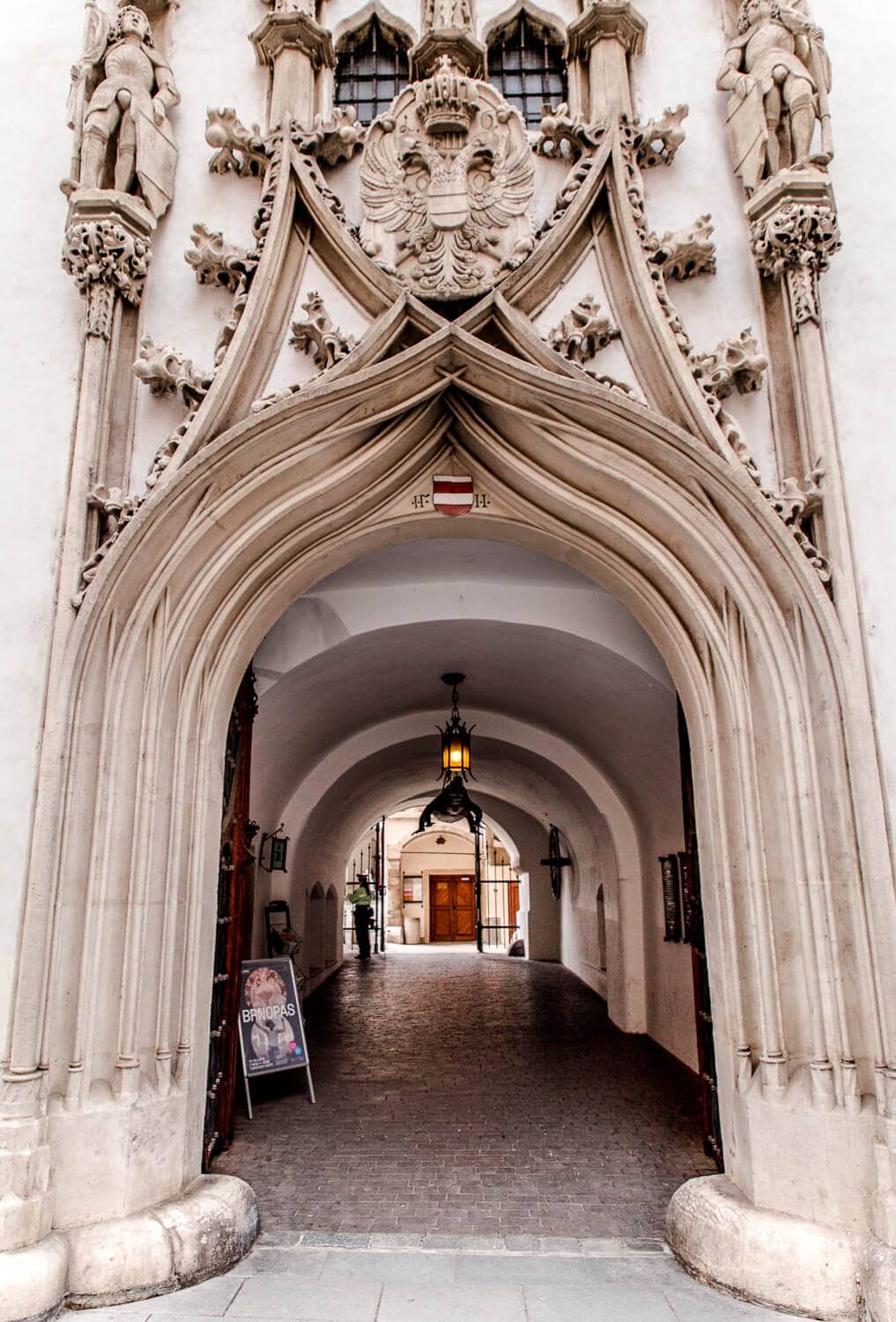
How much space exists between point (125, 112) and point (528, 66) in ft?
7.97

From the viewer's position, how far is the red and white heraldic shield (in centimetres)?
469

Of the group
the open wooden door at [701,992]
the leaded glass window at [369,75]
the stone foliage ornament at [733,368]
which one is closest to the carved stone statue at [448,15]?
the leaded glass window at [369,75]

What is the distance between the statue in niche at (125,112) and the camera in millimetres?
4508

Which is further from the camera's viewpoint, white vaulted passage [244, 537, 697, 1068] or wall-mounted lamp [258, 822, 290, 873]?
wall-mounted lamp [258, 822, 290, 873]

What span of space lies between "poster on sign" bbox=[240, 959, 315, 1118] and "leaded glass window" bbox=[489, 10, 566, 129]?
5565mm

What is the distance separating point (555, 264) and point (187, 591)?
246cm

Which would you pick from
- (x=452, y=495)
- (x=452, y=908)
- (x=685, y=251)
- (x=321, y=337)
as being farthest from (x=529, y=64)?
(x=452, y=908)

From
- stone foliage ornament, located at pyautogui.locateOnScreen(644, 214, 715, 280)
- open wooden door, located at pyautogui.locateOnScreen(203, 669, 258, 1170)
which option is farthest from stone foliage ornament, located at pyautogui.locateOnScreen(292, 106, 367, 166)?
open wooden door, located at pyautogui.locateOnScreen(203, 669, 258, 1170)

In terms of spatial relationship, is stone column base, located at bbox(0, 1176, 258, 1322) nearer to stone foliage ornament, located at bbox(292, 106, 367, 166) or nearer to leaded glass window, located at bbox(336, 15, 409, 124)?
stone foliage ornament, located at bbox(292, 106, 367, 166)

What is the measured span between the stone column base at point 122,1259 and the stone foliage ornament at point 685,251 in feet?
15.5

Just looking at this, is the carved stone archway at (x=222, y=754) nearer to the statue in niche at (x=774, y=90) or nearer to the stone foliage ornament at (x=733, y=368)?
the stone foliage ornament at (x=733, y=368)

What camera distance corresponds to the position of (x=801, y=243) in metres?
4.31

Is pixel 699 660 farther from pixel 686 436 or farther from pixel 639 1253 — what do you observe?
pixel 639 1253

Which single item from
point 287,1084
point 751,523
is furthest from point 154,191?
point 287,1084
